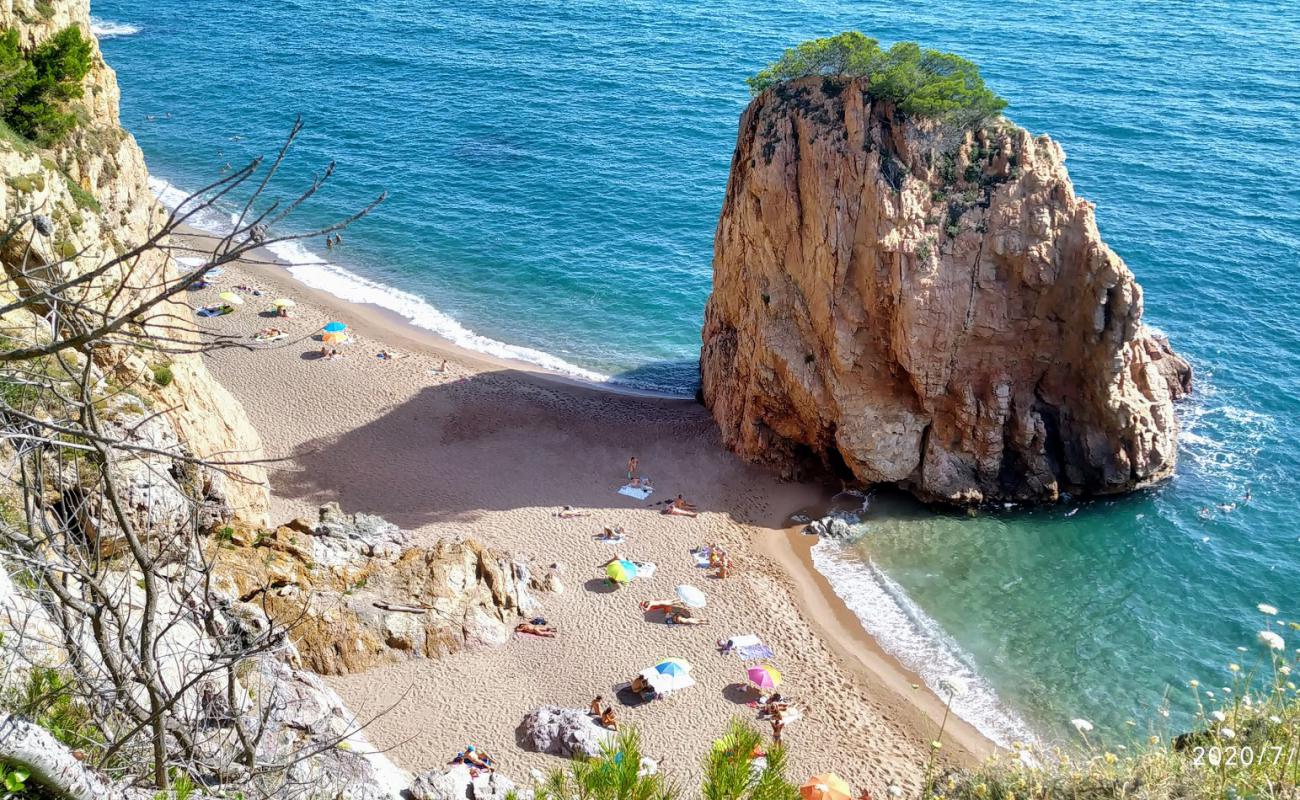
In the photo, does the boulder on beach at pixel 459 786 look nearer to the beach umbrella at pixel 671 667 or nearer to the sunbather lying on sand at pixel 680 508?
the beach umbrella at pixel 671 667

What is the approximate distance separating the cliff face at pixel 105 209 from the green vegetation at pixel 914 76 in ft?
63.2

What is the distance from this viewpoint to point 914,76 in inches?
1135

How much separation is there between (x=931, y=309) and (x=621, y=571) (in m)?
11.6

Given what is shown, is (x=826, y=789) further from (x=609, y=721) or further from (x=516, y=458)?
(x=516, y=458)

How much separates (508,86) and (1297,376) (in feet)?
157

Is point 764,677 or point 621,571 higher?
point 621,571

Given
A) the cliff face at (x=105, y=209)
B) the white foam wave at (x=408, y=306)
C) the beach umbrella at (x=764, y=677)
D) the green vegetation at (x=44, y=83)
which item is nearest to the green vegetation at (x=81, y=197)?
the cliff face at (x=105, y=209)

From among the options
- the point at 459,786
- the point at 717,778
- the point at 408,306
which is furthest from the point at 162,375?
the point at 408,306

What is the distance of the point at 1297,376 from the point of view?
3634cm

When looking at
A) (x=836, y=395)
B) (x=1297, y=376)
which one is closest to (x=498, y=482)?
(x=836, y=395)

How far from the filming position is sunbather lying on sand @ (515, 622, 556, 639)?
25219 millimetres

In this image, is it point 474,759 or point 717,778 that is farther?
point 474,759

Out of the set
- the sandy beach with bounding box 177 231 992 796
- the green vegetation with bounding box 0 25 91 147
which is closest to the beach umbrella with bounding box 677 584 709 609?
the sandy beach with bounding box 177 231 992 796

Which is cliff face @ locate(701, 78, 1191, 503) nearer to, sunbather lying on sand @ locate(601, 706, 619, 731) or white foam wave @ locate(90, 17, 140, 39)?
sunbather lying on sand @ locate(601, 706, 619, 731)
